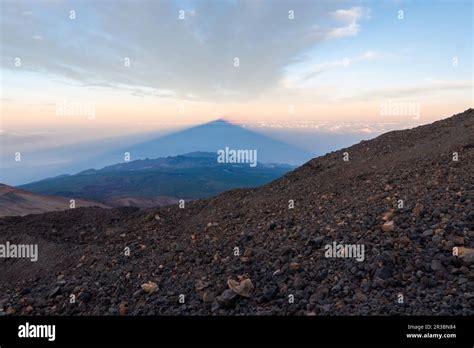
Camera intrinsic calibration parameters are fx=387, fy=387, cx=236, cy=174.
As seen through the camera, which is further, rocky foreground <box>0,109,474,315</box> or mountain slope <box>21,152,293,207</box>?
mountain slope <box>21,152,293,207</box>

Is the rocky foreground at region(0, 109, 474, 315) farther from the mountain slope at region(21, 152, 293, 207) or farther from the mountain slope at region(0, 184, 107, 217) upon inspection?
the mountain slope at region(21, 152, 293, 207)

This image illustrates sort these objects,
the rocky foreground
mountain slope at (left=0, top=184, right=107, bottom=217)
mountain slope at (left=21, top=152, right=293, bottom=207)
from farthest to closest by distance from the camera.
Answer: mountain slope at (left=21, top=152, right=293, bottom=207), mountain slope at (left=0, top=184, right=107, bottom=217), the rocky foreground

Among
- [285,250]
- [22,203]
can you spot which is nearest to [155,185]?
[22,203]

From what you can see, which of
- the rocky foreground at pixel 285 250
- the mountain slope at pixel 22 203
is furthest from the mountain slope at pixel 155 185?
the rocky foreground at pixel 285 250

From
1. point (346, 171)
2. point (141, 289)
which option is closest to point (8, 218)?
point (141, 289)

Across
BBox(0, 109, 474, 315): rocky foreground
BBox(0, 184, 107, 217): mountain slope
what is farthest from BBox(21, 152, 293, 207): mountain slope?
BBox(0, 109, 474, 315): rocky foreground

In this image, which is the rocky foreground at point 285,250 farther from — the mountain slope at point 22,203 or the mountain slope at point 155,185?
the mountain slope at point 155,185

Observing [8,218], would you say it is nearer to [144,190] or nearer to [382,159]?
[382,159]

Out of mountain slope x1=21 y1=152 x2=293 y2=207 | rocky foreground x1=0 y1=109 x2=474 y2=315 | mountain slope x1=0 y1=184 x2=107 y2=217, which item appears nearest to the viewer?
rocky foreground x1=0 y1=109 x2=474 y2=315
